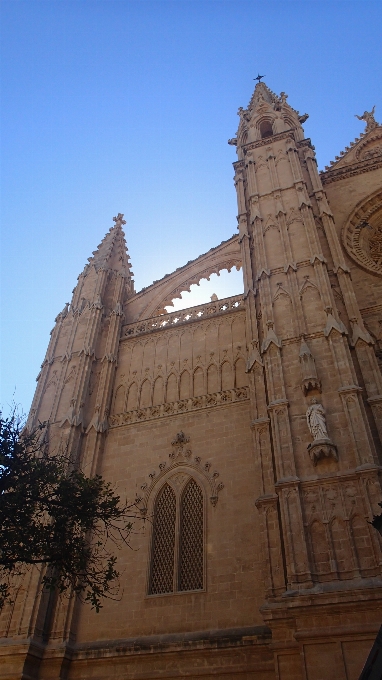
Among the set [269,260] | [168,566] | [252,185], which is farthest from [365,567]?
[252,185]

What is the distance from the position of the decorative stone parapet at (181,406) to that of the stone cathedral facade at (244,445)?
0.14 ft

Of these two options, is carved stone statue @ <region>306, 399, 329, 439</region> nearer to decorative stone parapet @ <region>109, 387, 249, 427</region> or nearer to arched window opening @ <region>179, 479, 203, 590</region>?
decorative stone parapet @ <region>109, 387, 249, 427</region>

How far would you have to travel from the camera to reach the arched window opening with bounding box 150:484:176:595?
43.2 ft

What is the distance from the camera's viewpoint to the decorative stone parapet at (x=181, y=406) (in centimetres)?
1547

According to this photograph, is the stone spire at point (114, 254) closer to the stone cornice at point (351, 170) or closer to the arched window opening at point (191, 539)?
the stone cornice at point (351, 170)

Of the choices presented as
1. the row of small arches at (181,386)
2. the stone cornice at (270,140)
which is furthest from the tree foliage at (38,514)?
the stone cornice at (270,140)

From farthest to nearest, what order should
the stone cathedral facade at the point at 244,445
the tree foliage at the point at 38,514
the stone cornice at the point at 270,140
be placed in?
the stone cornice at the point at 270,140, the stone cathedral facade at the point at 244,445, the tree foliage at the point at 38,514

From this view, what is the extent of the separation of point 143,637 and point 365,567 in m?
5.40

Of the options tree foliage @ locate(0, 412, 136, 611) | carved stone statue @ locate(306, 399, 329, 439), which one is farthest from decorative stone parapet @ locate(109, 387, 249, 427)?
tree foliage @ locate(0, 412, 136, 611)

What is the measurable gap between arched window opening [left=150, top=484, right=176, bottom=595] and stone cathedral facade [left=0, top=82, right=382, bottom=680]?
0.14 ft

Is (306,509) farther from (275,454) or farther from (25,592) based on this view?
(25,592)

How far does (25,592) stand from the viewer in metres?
13.4

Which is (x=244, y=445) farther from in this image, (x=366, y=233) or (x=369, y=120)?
(x=369, y=120)

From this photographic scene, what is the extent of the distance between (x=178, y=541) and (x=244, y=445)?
2930 millimetres
